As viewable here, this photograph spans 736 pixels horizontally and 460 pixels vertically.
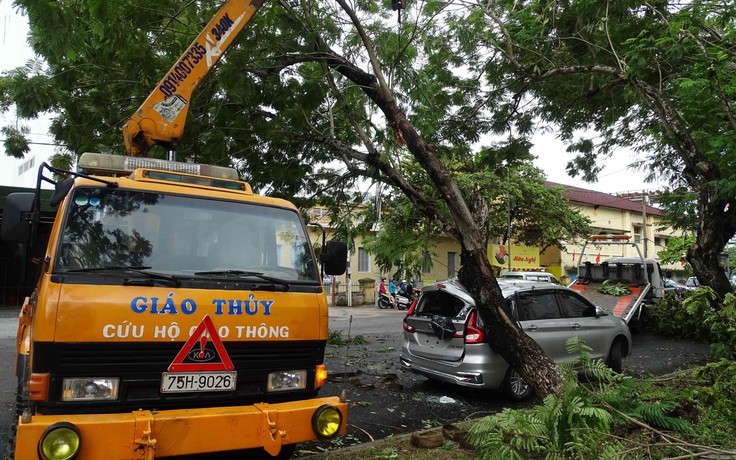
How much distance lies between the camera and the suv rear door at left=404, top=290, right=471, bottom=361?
21.8 ft

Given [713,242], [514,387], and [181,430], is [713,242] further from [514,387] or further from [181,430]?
[181,430]

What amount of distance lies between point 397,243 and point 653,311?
28.8ft

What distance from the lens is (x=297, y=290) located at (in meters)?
3.86

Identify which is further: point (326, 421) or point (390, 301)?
point (390, 301)

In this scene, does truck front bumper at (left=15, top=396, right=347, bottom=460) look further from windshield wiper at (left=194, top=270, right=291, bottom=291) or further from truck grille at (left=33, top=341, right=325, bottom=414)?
windshield wiper at (left=194, top=270, right=291, bottom=291)

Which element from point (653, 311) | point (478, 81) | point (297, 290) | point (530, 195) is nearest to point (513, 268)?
point (530, 195)

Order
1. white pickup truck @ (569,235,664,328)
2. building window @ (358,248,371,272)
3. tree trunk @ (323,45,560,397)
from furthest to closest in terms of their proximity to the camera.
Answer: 1. building window @ (358,248,371,272)
2. white pickup truck @ (569,235,664,328)
3. tree trunk @ (323,45,560,397)

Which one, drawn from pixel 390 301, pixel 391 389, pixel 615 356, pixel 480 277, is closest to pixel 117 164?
pixel 480 277

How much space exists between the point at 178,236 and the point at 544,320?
5374 mm

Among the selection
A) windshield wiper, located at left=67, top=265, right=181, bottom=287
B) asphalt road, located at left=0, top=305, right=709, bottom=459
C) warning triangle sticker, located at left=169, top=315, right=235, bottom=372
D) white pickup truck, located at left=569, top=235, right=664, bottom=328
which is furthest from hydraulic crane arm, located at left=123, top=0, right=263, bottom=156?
white pickup truck, located at left=569, top=235, right=664, bottom=328

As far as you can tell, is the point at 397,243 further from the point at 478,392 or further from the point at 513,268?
the point at 513,268

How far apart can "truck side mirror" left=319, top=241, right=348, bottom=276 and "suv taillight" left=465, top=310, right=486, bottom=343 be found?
249cm

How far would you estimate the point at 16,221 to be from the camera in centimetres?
367

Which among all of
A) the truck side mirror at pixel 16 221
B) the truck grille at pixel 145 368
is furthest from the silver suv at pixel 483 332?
the truck side mirror at pixel 16 221
